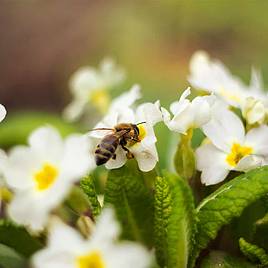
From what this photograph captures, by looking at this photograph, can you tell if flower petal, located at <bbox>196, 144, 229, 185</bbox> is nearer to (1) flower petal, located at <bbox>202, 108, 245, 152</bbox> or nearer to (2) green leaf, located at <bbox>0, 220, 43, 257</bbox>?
(1) flower petal, located at <bbox>202, 108, 245, 152</bbox>

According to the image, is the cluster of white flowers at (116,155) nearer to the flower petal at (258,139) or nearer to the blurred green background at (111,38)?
the flower petal at (258,139)

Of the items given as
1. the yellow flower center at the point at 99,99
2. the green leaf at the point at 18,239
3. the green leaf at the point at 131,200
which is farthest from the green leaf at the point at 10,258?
the yellow flower center at the point at 99,99

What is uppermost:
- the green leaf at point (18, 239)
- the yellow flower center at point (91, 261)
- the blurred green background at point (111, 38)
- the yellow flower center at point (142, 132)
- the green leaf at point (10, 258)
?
the blurred green background at point (111, 38)

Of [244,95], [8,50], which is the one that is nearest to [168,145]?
[244,95]

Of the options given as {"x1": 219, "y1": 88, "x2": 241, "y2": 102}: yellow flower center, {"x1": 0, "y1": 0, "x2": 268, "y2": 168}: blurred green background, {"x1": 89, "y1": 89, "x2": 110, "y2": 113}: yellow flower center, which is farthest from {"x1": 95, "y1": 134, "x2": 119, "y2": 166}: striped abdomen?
{"x1": 0, "y1": 0, "x2": 268, "y2": 168}: blurred green background

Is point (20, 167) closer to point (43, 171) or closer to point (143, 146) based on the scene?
point (43, 171)
